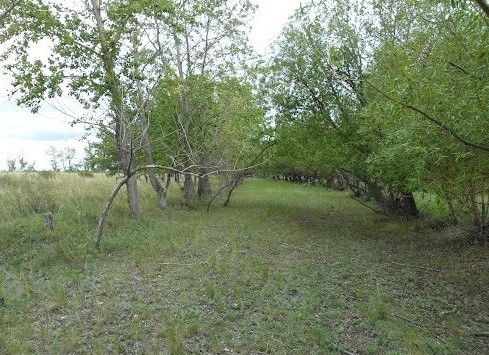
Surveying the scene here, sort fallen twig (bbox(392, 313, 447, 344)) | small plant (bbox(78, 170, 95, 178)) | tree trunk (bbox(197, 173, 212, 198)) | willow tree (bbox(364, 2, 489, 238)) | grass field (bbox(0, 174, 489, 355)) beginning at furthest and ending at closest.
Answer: small plant (bbox(78, 170, 95, 178)) → tree trunk (bbox(197, 173, 212, 198)) → fallen twig (bbox(392, 313, 447, 344)) → grass field (bbox(0, 174, 489, 355)) → willow tree (bbox(364, 2, 489, 238))

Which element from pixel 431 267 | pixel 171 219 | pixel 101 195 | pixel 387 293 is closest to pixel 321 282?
pixel 387 293

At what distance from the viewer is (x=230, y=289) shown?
6.64 meters

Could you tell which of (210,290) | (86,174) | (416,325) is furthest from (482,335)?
(86,174)

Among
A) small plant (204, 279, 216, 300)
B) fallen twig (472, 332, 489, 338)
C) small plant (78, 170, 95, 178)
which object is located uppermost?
small plant (78, 170, 95, 178)

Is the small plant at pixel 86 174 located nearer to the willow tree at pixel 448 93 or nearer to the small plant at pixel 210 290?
the small plant at pixel 210 290

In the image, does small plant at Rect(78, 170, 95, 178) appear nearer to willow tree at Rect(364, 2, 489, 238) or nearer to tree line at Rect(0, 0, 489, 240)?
tree line at Rect(0, 0, 489, 240)

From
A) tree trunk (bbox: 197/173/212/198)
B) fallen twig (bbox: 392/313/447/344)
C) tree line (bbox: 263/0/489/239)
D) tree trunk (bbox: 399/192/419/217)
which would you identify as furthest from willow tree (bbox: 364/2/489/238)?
tree trunk (bbox: 197/173/212/198)

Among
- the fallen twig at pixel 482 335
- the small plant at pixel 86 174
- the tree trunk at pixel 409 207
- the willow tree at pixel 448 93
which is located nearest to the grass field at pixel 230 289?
the fallen twig at pixel 482 335

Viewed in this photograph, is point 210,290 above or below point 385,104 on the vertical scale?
below

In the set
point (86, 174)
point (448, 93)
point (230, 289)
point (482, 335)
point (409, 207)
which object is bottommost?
point (482, 335)

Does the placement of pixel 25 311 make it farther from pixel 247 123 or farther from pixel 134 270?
pixel 247 123

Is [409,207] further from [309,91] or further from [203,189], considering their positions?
[203,189]

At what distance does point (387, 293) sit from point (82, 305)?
17.6 ft

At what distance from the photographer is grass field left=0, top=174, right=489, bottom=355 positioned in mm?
4773
